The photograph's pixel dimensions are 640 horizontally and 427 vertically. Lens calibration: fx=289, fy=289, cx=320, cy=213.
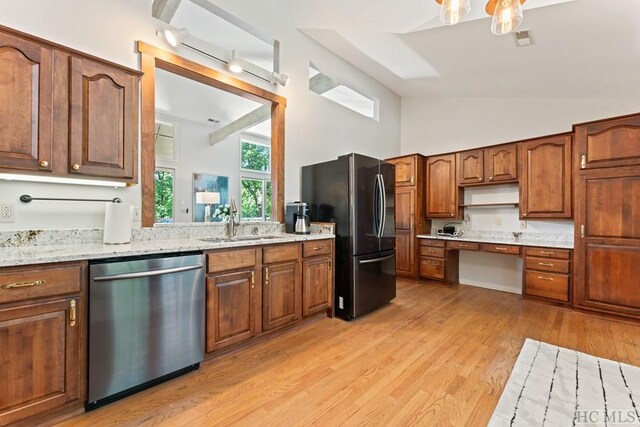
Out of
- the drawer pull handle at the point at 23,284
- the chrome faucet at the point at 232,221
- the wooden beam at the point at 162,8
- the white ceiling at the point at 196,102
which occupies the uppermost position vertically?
the white ceiling at the point at 196,102

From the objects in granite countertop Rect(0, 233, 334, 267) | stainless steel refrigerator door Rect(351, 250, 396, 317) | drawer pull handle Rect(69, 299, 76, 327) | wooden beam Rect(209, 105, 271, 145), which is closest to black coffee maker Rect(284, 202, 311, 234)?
stainless steel refrigerator door Rect(351, 250, 396, 317)

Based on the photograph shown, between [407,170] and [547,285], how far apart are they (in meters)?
2.47

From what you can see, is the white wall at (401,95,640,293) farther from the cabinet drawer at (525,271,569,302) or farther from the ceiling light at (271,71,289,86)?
the ceiling light at (271,71,289,86)

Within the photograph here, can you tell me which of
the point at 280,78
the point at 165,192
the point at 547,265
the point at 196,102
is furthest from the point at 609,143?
the point at 165,192

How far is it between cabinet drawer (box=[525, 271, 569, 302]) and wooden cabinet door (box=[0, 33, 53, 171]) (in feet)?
16.0

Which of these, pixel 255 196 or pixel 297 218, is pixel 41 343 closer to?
pixel 297 218

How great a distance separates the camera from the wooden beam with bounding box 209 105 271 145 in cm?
552

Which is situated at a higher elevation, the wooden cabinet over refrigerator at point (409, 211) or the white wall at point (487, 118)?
the white wall at point (487, 118)

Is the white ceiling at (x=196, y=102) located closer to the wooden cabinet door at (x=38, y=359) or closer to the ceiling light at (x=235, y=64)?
the ceiling light at (x=235, y=64)

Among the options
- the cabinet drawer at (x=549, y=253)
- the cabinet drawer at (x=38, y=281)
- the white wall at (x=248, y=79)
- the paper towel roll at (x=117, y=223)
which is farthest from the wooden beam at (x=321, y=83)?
the cabinet drawer at (x=38, y=281)

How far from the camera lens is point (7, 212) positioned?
1804 mm

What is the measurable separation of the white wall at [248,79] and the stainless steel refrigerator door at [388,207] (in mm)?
892

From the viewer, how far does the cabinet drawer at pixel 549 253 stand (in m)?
3.42

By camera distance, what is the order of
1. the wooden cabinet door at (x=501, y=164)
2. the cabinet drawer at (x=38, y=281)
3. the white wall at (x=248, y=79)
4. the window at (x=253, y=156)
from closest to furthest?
1. the cabinet drawer at (x=38, y=281)
2. the white wall at (x=248, y=79)
3. the wooden cabinet door at (x=501, y=164)
4. the window at (x=253, y=156)
